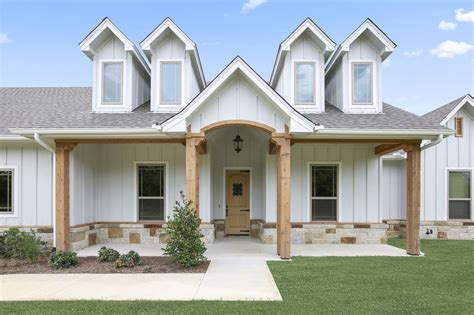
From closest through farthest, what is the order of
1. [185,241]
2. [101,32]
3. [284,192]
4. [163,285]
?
[163,285]
[185,241]
[284,192]
[101,32]

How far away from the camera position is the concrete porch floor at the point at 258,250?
998cm

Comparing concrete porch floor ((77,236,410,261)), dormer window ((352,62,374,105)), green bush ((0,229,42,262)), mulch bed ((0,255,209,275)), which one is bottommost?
concrete porch floor ((77,236,410,261))

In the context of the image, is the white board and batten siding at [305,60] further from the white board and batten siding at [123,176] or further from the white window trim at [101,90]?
the white window trim at [101,90]

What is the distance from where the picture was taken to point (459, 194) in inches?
543

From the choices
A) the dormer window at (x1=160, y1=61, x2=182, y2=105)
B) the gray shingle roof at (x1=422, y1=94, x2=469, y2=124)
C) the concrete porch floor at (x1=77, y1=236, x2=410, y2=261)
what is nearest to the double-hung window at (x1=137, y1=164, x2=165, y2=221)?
the concrete porch floor at (x1=77, y1=236, x2=410, y2=261)

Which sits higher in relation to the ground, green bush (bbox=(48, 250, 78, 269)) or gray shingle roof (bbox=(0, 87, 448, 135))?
gray shingle roof (bbox=(0, 87, 448, 135))

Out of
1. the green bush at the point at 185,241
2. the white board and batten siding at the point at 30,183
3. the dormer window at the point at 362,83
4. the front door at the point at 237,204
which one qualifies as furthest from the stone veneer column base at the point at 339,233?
the white board and batten siding at the point at 30,183

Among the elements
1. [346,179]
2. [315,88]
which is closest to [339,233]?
[346,179]

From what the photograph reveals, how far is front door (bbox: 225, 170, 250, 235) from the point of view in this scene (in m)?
13.8

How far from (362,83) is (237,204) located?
5.68 m

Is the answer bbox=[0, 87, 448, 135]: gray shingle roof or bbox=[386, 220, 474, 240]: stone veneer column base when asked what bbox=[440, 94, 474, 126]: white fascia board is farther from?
bbox=[386, 220, 474, 240]: stone veneer column base

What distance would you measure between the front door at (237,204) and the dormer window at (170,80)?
3450 mm

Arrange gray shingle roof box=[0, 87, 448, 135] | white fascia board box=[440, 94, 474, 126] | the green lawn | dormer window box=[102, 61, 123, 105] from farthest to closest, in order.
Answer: white fascia board box=[440, 94, 474, 126] → dormer window box=[102, 61, 123, 105] → gray shingle roof box=[0, 87, 448, 135] → the green lawn

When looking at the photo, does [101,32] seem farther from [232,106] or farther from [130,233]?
[130,233]
